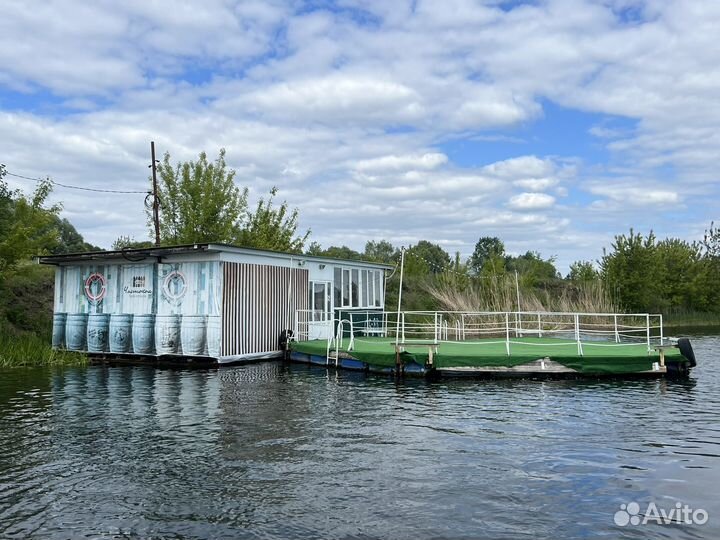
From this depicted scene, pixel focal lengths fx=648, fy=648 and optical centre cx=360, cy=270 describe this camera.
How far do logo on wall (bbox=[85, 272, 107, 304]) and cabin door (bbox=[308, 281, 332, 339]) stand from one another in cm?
645

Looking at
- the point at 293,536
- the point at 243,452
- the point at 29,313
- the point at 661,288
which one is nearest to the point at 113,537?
the point at 293,536

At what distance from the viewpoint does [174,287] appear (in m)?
18.7

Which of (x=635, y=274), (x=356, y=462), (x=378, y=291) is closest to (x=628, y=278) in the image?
(x=635, y=274)

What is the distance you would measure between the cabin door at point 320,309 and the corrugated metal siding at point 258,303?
419 mm

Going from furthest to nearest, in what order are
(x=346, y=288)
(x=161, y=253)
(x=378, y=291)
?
(x=378, y=291), (x=346, y=288), (x=161, y=253)

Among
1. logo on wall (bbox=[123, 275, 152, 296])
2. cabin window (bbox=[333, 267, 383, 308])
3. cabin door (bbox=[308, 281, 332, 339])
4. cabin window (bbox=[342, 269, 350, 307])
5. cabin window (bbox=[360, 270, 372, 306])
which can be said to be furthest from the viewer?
cabin window (bbox=[360, 270, 372, 306])

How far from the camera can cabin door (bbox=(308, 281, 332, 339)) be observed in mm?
20766

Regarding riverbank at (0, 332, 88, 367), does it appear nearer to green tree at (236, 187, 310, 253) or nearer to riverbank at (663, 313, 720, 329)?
green tree at (236, 187, 310, 253)

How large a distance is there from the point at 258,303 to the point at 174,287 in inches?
95.9

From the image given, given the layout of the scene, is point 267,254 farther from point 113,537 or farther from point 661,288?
point 661,288

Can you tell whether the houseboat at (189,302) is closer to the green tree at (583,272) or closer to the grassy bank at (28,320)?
the grassy bank at (28,320)

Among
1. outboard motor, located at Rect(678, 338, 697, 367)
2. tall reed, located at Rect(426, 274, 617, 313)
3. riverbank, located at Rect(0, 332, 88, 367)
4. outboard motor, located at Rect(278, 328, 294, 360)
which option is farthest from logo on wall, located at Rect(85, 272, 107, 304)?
outboard motor, located at Rect(678, 338, 697, 367)

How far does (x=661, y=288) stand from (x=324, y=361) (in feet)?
111

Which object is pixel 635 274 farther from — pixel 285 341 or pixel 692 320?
pixel 285 341
